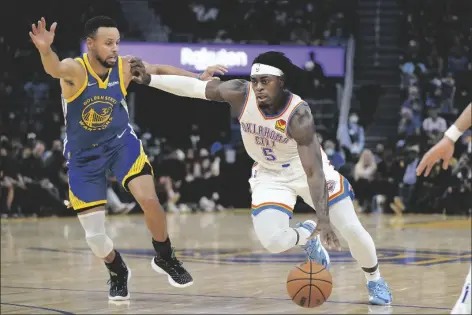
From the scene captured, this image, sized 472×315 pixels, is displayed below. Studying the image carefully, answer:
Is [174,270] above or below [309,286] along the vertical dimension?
below

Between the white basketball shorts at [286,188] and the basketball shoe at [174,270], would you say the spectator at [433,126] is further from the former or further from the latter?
the basketball shoe at [174,270]

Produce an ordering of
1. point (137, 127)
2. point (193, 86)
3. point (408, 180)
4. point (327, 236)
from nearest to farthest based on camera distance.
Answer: point (327, 236)
point (193, 86)
point (408, 180)
point (137, 127)

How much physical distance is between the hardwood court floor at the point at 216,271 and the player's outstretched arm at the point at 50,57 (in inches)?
85.2

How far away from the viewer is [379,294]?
8.71m

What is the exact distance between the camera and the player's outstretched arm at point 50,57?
7.27 metres

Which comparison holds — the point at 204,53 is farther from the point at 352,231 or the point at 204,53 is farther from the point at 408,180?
the point at 352,231

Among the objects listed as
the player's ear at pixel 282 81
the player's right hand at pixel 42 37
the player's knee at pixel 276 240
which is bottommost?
the player's knee at pixel 276 240

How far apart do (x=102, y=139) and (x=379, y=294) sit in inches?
108

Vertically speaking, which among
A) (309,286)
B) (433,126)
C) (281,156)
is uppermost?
(281,156)

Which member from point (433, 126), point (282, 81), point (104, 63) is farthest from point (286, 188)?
point (433, 126)

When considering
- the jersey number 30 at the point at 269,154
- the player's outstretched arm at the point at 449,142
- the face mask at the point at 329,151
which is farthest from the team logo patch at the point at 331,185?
the face mask at the point at 329,151

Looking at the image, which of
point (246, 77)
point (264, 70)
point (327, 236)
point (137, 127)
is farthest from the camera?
point (246, 77)

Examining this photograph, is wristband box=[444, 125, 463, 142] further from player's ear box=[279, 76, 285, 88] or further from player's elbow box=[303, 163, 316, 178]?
player's ear box=[279, 76, 285, 88]

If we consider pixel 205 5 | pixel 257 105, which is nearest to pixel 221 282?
pixel 257 105
